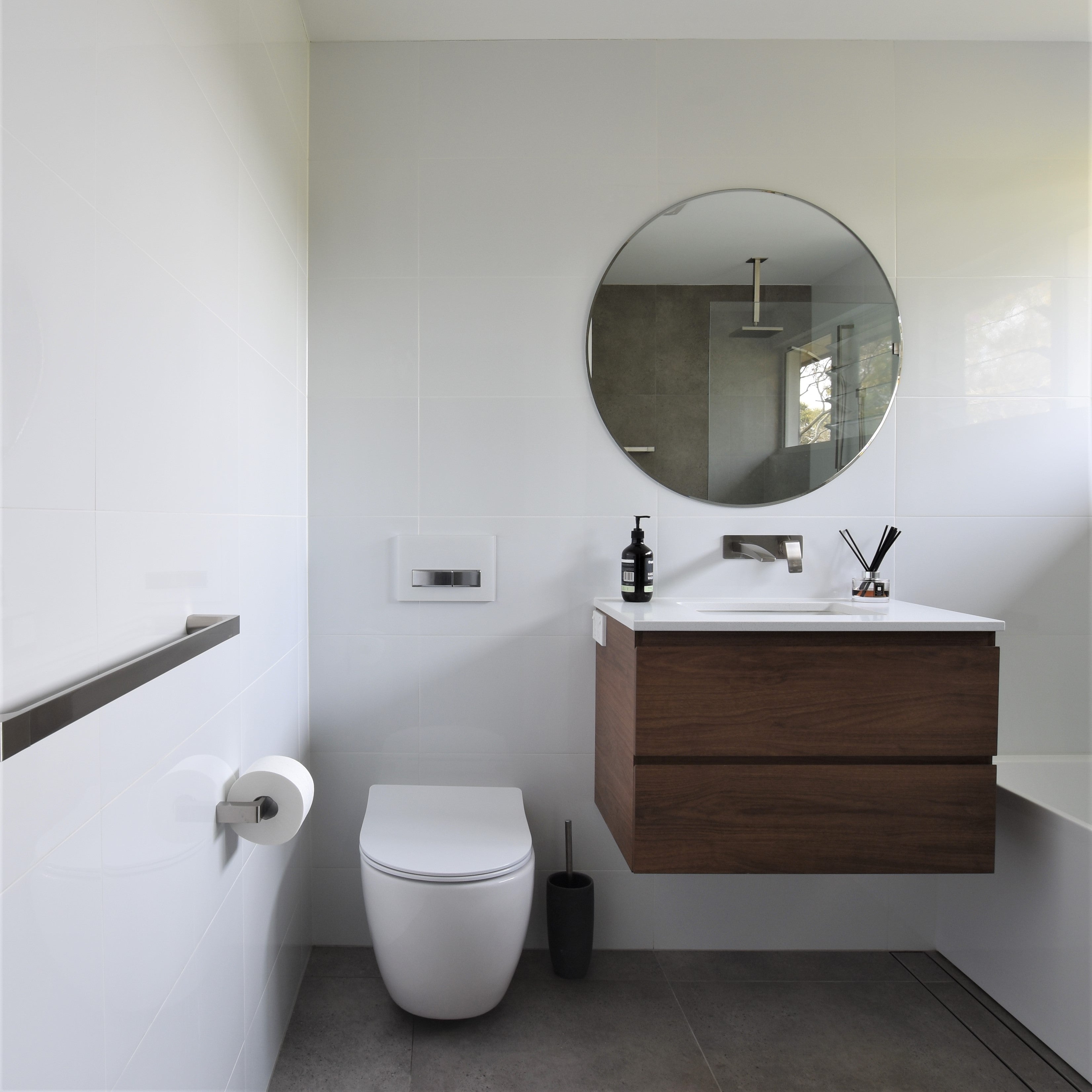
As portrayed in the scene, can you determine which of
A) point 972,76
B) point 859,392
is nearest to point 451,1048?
point 859,392

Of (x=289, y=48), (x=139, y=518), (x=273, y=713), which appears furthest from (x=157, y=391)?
(x=289, y=48)

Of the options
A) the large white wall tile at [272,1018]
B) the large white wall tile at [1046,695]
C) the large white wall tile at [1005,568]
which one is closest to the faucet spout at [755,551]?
the large white wall tile at [1005,568]

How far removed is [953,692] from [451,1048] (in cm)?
127

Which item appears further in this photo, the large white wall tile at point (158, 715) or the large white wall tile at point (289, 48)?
the large white wall tile at point (289, 48)

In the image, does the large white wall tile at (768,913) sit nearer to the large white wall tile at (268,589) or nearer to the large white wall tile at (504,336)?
the large white wall tile at (268,589)

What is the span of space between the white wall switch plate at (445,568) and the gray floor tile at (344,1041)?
0.93 m

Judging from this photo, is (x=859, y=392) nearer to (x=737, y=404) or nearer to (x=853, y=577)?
(x=737, y=404)

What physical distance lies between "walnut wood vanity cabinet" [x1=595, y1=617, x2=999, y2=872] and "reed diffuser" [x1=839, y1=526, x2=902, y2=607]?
0.33 meters

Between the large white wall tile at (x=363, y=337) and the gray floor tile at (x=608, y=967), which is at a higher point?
the large white wall tile at (x=363, y=337)

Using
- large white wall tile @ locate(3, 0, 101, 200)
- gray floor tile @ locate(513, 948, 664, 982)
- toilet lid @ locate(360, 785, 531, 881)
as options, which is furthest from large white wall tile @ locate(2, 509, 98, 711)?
gray floor tile @ locate(513, 948, 664, 982)

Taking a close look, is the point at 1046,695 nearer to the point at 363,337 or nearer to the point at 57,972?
the point at 363,337

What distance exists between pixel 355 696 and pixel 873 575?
1348mm

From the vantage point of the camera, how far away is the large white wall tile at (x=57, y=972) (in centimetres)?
62

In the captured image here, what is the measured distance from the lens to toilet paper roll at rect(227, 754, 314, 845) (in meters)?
1.18
